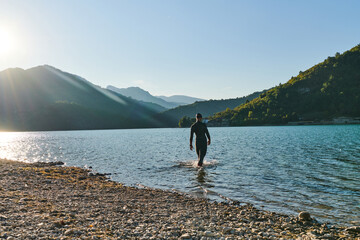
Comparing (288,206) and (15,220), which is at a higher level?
(15,220)

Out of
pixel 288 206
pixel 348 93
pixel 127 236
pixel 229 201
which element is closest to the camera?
pixel 127 236

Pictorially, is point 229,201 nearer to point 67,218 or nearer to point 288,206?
point 288,206

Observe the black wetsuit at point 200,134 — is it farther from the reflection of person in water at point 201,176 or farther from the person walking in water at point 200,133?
the reflection of person in water at point 201,176

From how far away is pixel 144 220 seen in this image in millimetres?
8586

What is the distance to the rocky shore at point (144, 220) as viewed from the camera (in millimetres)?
7066

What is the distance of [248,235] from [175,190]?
27.2 ft

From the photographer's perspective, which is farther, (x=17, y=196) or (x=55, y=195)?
(x=55, y=195)

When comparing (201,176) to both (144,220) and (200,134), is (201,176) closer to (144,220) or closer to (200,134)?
(200,134)

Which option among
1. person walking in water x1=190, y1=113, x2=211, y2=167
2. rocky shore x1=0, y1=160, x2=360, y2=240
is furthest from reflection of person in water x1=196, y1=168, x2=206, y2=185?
rocky shore x1=0, y1=160, x2=360, y2=240

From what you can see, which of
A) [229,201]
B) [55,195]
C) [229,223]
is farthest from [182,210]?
[55,195]

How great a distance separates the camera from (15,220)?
25.4 feet

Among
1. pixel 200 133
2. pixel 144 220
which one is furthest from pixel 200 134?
pixel 144 220

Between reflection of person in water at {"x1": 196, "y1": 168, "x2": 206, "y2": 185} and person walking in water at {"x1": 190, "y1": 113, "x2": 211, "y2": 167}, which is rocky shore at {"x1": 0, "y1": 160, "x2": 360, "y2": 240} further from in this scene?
person walking in water at {"x1": 190, "y1": 113, "x2": 211, "y2": 167}

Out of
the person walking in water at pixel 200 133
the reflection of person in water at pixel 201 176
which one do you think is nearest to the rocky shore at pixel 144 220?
the reflection of person in water at pixel 201 176
